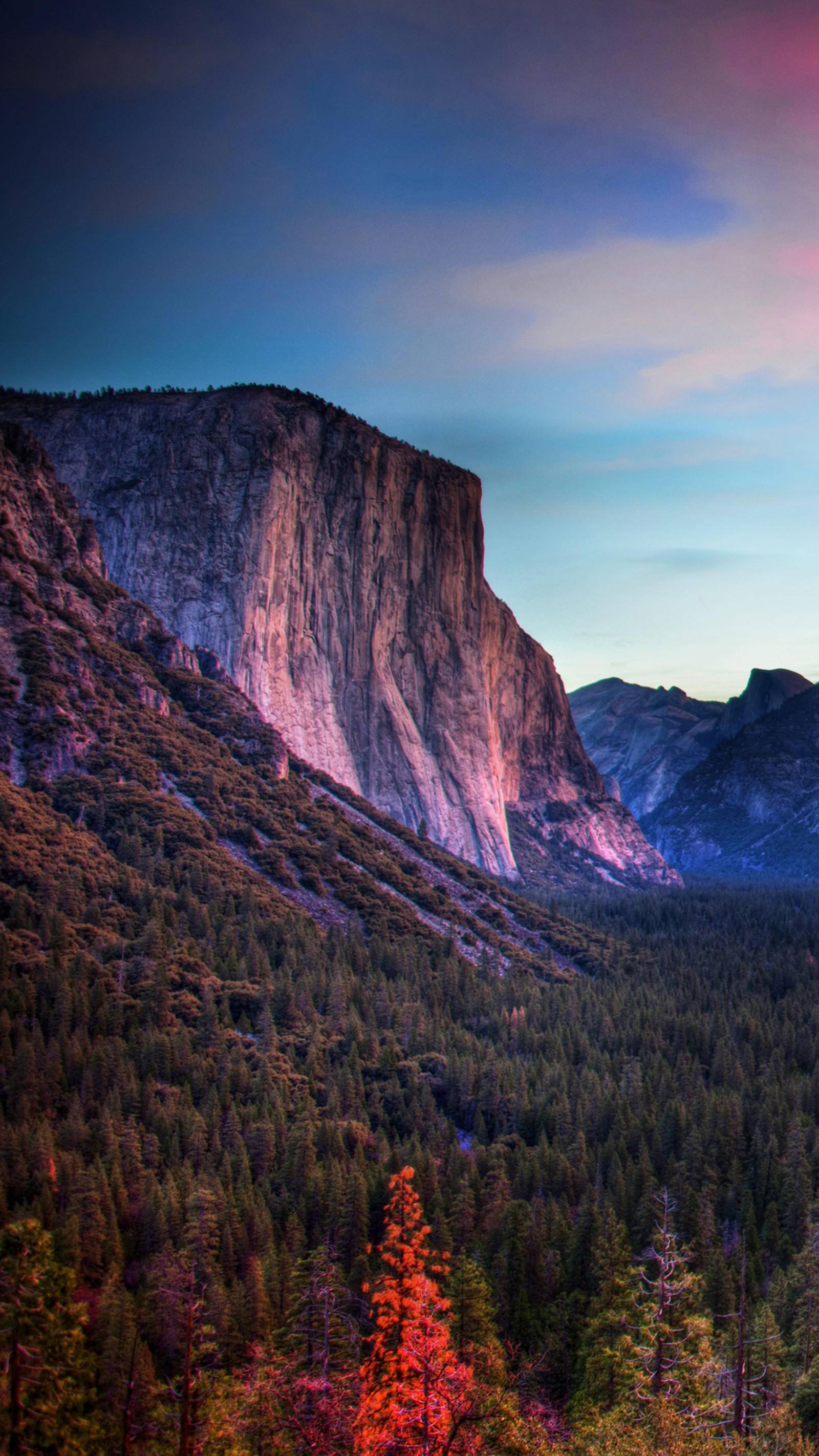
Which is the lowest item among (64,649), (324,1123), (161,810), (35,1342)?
(324,1123)

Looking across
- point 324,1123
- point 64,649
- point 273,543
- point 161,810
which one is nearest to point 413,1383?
point 324,1123

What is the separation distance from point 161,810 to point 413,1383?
10809 cm

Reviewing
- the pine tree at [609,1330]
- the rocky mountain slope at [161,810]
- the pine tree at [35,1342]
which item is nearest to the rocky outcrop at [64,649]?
the rocky mountain slope at [161,810]

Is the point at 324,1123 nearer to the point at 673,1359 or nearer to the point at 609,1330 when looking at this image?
the point at 609,1330

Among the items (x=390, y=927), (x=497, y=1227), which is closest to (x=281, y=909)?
(x=390, y=927)

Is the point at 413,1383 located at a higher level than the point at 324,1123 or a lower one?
higher

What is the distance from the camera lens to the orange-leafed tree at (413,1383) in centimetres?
1900

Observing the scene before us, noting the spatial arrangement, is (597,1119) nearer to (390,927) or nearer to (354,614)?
(390,927)

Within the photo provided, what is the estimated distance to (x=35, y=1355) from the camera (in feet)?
80.4

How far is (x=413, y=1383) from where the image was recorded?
19312 millimetres

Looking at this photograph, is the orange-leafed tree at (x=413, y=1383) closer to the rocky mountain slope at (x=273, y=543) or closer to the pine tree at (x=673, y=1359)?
the pine tree at (x=673, y=1359)

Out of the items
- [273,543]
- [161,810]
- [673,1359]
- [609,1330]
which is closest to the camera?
[673,1359]

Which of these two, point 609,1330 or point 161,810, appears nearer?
point 609,1330

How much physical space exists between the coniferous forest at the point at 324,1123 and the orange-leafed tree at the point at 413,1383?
0.31ft
